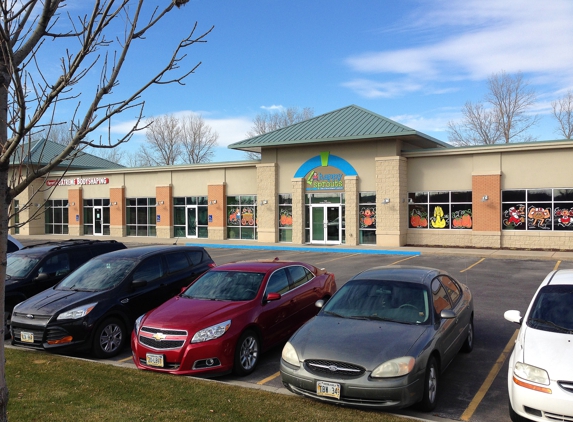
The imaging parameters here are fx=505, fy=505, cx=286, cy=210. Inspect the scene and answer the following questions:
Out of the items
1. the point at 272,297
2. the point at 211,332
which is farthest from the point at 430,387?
the point at 211,332

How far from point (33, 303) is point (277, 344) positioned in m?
4.41

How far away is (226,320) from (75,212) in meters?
34.3

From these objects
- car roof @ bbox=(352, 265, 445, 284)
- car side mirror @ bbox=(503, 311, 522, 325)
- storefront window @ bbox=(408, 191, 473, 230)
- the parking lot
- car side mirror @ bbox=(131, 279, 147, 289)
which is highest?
storefront window @ bbox=(408, 191, 473, 230)

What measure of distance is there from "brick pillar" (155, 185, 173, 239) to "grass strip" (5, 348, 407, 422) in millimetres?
26584

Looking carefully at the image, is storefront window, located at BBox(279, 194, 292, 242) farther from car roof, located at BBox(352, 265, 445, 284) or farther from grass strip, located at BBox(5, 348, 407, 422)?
grass strip, located at BBox(5, 348, 407, 422)

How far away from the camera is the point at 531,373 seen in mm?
5188

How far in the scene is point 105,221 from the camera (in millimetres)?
37094

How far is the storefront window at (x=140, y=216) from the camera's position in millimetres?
35000

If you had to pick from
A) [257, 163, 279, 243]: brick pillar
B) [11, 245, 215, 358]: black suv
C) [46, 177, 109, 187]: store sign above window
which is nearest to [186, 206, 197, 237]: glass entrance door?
[257, 163, 279, 243]: brick pillar

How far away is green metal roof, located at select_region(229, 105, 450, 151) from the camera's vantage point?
83.8ft

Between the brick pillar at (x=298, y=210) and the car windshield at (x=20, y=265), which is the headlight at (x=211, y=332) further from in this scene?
the brick pillar at (x=298, y=210)

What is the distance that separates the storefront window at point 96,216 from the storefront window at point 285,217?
1462 cm

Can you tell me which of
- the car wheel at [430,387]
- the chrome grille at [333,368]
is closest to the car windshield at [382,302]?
the car wheel at [430,387]

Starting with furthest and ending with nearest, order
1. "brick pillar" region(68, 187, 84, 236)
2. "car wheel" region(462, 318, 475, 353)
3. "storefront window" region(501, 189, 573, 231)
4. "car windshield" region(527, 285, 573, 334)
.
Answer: "brick pillar" region(68, 187, 84, 236) < "storefront window" region(501, 189, 573, 231) < "car wheel" region(462, 318, 475, 353) < "car windshield" region(527, 285, 573, 334)
